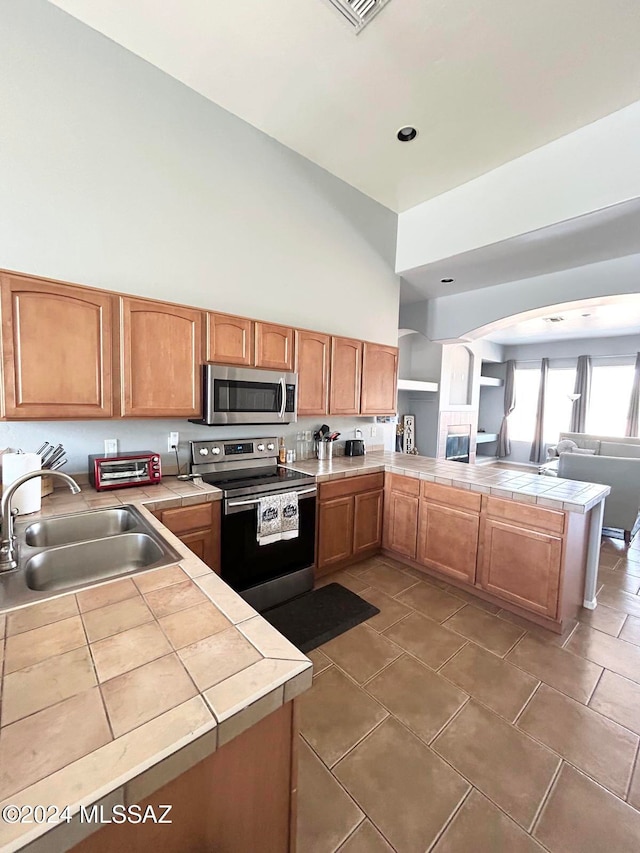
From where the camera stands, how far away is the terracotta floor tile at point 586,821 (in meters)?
1.27

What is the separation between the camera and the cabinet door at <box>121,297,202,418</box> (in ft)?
7.06

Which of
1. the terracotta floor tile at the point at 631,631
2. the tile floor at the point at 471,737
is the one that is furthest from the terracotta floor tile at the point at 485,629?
the terracotta floor tile at the point at 631,631

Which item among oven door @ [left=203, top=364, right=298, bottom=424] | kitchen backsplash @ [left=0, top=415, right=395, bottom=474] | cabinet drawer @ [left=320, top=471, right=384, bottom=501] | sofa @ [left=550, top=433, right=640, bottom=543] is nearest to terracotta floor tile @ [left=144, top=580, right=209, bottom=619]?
oven door @ [left=203, top=364, right=298, bottom=424]

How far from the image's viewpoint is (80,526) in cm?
174

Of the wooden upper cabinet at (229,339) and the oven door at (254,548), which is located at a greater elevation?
the wooden upper cabinet at (229,339)

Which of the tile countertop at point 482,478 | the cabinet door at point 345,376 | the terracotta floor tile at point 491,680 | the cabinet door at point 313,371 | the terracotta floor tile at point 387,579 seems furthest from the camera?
the cabinet door at point 345,376

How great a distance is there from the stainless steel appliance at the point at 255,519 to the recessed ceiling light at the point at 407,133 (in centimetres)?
260

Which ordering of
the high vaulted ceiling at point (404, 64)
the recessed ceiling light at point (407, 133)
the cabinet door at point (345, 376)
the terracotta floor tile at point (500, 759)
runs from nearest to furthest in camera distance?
1. the terracotta floor tile at point (500, 759)
2. the high vaulted ceiling at point (404, 64)
3. the recessed ceiling light at point (407, 133)
4. the cabinet door at point (345, 376)

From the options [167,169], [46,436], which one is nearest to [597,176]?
[167,169]

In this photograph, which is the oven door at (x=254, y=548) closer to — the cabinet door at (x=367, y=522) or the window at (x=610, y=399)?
the cabinet door at (x=367, y=522)

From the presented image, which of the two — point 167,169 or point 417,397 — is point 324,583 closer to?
point 167,169

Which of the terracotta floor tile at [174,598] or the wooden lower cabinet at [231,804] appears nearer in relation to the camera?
the wooden lower cabinet at [231,804]

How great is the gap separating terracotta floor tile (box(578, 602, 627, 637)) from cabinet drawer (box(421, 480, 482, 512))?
3.44 feet

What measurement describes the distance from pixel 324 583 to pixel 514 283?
3716 millimetres
